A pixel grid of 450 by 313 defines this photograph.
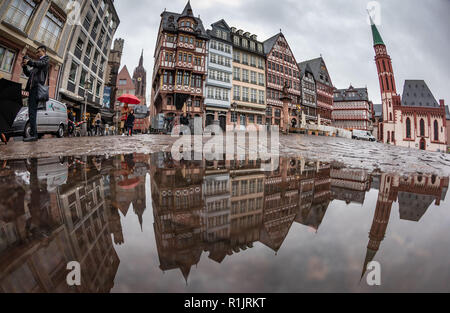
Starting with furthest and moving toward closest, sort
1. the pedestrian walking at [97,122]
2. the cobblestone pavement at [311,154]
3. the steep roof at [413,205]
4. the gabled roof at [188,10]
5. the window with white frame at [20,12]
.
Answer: the gabled roof at [188,10] → the pedestrian walking at [97,122] → the window with white frame at [20,12] → the cobblestone pavement at [311,154] → the steep roof at [413,205]

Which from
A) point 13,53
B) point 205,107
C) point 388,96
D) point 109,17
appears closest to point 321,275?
point 13,53

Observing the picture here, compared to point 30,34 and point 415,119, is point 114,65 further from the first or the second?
point 415,119

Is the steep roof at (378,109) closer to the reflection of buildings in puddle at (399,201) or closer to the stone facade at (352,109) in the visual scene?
the stone facade at (352,109)

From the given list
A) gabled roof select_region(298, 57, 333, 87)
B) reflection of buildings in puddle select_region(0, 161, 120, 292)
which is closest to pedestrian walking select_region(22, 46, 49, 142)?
reflection of buildings in puddle select_region(0, 161, 120, 292)

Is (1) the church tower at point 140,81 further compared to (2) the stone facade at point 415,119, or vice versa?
(1) the church tower at point 140,81

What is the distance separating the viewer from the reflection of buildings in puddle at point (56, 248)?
0.63 metres

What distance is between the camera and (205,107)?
94.0 ft

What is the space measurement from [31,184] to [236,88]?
31.8m

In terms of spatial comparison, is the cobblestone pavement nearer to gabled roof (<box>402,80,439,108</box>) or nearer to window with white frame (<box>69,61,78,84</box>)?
window with white frame (<box>69,61,78,84</box>)

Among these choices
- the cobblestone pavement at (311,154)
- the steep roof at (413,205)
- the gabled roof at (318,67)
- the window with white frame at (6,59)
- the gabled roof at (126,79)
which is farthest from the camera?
the gabled roof at (126,79)

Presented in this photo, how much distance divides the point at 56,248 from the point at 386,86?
7442 centimetres

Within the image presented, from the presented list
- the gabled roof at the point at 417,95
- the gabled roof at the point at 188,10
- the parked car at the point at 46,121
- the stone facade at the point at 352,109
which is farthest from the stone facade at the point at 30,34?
the gabled roof at the point at 417,95

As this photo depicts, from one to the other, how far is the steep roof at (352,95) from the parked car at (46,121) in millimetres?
68959
